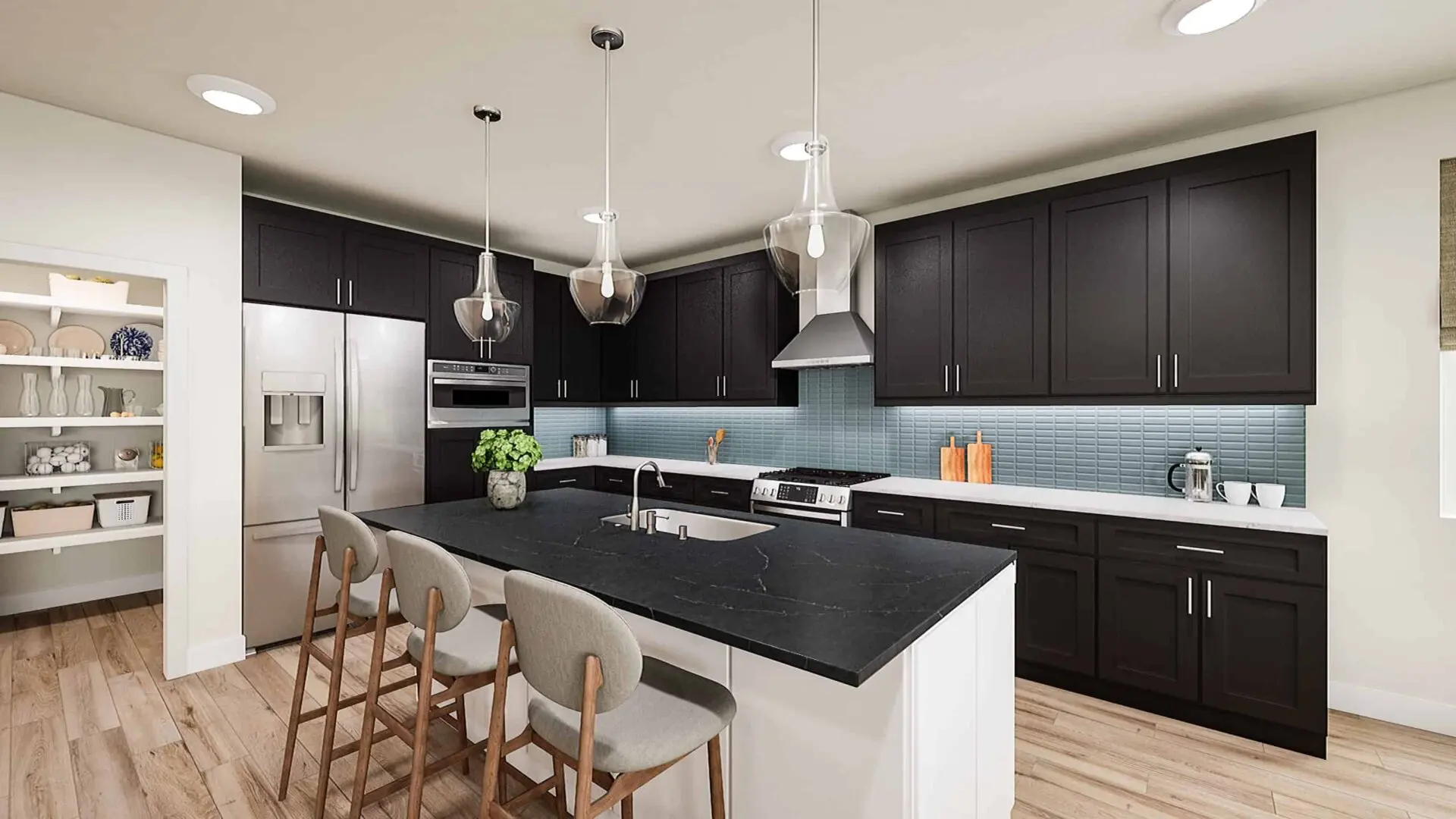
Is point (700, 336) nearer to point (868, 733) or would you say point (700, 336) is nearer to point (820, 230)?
point (820, 230)

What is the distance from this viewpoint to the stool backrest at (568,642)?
48.1 inches

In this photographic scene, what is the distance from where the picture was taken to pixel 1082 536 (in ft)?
9.40

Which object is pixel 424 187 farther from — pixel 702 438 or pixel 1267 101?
pixel 1267 101

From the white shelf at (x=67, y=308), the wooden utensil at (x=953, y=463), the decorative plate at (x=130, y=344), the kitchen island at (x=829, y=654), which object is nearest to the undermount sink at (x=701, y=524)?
the kitchen island at (x=829, y=654)

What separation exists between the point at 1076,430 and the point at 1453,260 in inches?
59.8

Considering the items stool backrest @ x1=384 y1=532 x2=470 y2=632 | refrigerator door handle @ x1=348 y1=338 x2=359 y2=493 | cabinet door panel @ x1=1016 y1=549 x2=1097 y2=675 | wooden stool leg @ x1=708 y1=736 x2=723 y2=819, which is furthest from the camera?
refrigerator door handle @ x1=348 y1=338 x2=359 y2=493

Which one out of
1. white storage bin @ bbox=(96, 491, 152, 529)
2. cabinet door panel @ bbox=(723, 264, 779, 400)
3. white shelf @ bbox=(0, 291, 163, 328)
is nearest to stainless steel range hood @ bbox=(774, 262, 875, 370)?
cabinet door panel @ bbox=(723, 264, 779, 400)

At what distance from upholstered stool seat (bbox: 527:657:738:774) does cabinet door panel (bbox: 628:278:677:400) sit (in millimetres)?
3604

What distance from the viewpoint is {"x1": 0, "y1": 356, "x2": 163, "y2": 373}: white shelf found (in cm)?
360

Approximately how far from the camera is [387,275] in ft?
12.9

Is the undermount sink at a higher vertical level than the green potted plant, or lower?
lower

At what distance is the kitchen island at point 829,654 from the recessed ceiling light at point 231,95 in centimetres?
198

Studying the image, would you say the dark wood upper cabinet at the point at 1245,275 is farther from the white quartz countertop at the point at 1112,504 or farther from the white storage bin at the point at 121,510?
the white storage bin at the point at 121,510

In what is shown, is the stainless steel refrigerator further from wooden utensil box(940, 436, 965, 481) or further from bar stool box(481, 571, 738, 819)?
wooden utensil box(940, 436, 965, 481)
